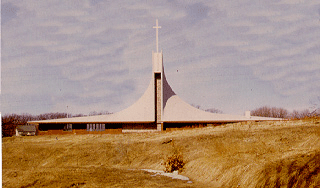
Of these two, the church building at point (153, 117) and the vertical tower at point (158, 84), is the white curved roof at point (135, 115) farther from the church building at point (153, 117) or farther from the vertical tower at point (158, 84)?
the vertical tower at point (158, 84)

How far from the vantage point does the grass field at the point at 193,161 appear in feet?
35.7

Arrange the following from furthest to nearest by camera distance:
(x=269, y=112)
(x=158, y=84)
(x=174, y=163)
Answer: (x=269, y=112) → (x=158, y=84) → (x=174, y=163)

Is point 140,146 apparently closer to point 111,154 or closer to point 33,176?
point 111,154

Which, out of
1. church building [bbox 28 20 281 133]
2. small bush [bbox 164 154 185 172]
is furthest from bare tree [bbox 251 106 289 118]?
small bush [bbox 164 154 185 172]

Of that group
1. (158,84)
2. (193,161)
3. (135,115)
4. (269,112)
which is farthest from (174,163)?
(269,112)

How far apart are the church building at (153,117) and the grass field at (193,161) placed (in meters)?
12.6

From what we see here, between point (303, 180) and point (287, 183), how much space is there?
1.55 feet

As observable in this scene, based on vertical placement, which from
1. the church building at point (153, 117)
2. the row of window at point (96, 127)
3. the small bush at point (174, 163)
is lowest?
the small bush at point (174, 163)

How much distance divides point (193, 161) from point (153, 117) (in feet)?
81.4

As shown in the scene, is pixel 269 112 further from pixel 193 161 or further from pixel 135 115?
pixel 193 161

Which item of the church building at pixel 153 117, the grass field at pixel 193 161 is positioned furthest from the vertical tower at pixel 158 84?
the grass field at pixel 193 161

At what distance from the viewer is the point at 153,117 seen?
43.6 meters

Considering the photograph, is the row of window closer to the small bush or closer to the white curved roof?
the white curved roof

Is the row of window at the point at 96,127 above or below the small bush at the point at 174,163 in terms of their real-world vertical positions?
above
